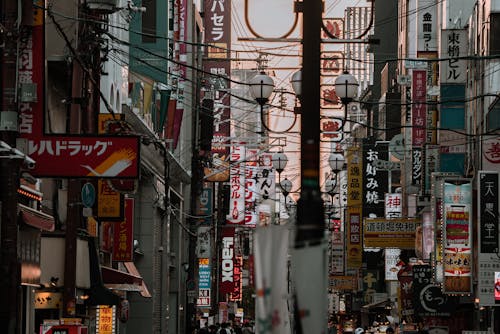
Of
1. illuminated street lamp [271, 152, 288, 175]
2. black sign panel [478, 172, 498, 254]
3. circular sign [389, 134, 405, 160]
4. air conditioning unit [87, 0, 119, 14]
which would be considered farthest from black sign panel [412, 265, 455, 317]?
air conditioning unit [87, 0, 119, 14]

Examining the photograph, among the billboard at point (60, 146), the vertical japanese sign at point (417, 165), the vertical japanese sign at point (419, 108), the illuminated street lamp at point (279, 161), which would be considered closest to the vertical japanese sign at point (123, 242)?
the illuminated street lamp at point (279, 161)

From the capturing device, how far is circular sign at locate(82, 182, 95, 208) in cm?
2719

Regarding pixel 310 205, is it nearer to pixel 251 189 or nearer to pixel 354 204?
pixel 354 204

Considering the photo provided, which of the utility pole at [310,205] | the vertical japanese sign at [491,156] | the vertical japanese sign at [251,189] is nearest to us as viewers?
the utility pole at [310,205]

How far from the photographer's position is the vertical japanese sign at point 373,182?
68.0m

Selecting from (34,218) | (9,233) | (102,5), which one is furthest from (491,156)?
(9,233)

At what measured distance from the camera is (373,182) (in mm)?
69375

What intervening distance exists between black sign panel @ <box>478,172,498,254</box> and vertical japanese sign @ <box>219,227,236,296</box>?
47759 mm

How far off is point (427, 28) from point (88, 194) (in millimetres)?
42579

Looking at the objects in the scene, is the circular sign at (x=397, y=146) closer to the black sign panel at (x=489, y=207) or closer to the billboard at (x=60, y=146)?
the black sign panel at (x=489, y=207)

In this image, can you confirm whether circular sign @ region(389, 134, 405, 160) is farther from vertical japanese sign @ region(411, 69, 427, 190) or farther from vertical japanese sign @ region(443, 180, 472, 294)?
vertical japanese sign @ region(443, 180, 472, 294)

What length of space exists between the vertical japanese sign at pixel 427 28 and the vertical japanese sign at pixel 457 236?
24.5 m

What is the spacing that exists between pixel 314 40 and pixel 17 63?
899 cm

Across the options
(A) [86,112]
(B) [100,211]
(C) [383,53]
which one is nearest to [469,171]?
(B) [100,211]
